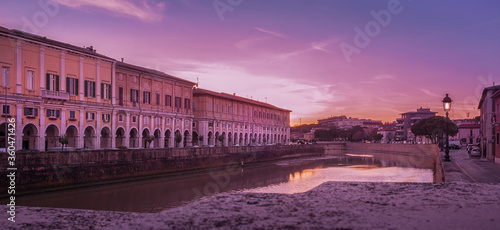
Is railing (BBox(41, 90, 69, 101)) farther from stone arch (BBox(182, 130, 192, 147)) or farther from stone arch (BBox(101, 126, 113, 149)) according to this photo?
stone arch (BBox(182, 130, 192, 147))

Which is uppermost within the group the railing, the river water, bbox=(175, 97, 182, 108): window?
bbox=(175, 97, 182, 108): window

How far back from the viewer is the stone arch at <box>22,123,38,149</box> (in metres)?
35.9

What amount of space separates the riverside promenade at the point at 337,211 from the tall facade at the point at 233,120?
55049 millimetres

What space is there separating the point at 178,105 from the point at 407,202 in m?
52.5

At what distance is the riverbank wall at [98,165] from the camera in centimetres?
2688

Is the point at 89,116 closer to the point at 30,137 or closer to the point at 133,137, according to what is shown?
the point at 30,137

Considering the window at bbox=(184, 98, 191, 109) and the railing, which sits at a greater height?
the window at bbox=(184, 98, 191, 109)

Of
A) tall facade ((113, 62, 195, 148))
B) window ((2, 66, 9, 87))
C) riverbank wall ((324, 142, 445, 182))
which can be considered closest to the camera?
window ((2, 66, 9, 87))

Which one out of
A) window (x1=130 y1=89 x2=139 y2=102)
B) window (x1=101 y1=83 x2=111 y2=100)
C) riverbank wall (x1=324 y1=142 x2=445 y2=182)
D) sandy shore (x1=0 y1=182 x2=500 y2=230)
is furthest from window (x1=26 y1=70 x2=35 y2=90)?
riverbank wall (x1=324 y1=142 x2=445 y2=182)

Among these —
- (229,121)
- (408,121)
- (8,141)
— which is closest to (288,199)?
(8,141)

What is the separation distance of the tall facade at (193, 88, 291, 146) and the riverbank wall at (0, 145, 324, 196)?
15102 millimetres

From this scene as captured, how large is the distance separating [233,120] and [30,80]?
4253 cm

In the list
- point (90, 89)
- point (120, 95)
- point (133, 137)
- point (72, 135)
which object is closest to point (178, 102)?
point (133, 137)

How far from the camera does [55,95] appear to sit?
37.1 m
